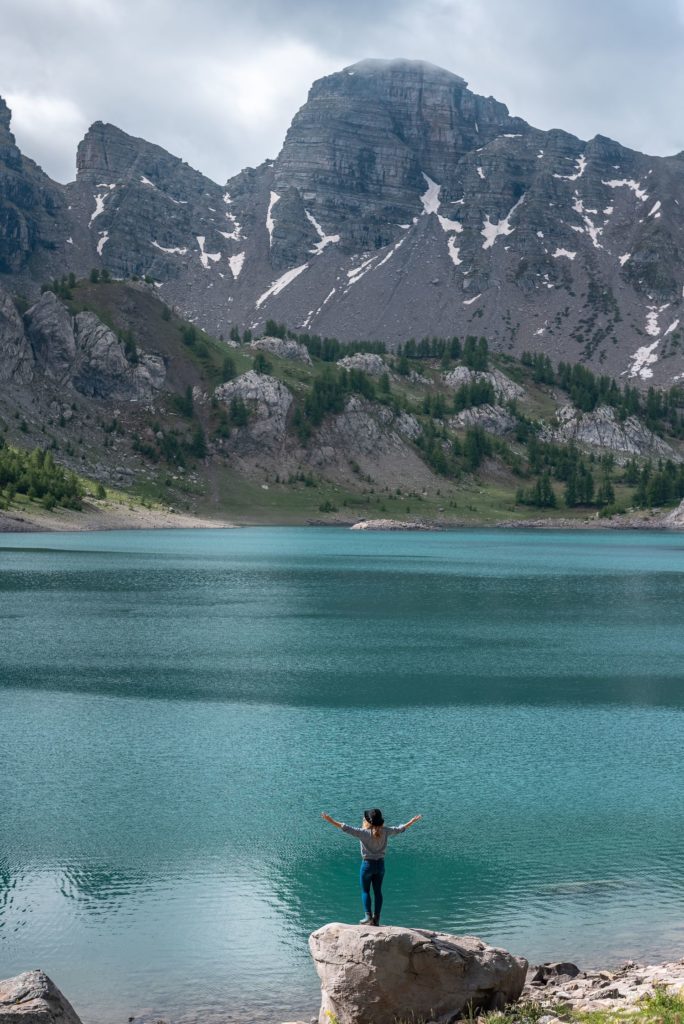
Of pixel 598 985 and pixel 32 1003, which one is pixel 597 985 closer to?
pixel 598 985

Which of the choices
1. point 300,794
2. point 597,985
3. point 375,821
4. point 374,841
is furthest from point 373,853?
point 300,794

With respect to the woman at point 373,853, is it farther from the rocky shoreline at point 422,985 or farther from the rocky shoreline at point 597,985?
the rocky shoreline at point 597,985

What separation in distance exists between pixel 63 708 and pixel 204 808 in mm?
19479

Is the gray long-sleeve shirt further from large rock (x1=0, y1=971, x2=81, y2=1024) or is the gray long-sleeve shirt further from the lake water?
large rock (x1=0, y1=971, x2=81, y2=1024)

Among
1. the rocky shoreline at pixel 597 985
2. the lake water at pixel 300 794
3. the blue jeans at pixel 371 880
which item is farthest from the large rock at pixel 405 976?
the blue jeans at pixel 371 880

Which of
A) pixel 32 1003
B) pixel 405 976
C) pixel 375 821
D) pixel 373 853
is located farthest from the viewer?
pixel 373 853

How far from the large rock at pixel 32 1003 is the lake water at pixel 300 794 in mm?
3076

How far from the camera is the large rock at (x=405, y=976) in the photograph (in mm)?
20641

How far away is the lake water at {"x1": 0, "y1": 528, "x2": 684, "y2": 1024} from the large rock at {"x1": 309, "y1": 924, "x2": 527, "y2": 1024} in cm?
320

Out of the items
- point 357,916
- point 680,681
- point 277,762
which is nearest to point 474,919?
point 357,916

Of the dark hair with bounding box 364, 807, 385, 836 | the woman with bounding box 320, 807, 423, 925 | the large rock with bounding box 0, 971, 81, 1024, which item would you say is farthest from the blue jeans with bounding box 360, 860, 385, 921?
the large rock with bounding box 0, 971, 81, 1024

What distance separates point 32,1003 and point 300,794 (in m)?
21.8

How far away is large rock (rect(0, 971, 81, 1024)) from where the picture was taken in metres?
18.9

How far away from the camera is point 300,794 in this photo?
133 feet
